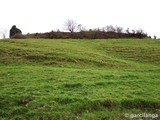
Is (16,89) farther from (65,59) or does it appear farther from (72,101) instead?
(65,59)

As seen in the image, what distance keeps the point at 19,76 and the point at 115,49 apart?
23.2 meters

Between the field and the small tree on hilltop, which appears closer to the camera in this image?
the field

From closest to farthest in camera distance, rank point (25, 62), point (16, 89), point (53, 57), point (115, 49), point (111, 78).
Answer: point (16, 89) → point (111, 78) → point (25, 62) → point (53, 57) → point (115, 49)

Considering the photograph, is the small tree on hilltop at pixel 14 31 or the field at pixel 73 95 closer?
the field at pixel 73 95

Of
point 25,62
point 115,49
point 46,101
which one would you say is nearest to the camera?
point 46,101

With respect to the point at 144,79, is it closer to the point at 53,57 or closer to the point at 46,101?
the point at 46,101

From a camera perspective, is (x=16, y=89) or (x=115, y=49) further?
(x=115, y=49)

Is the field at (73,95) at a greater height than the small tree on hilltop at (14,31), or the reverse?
the small tree on hilltop at (14,31)

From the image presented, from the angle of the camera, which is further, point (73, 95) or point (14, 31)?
point (14, 31)

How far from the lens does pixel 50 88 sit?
52.1 feet

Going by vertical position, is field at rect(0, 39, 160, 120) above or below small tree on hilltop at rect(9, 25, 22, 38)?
below

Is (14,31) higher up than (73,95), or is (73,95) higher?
(14,31)

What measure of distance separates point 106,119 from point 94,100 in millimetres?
1882

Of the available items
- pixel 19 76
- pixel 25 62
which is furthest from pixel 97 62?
pixel 19 76
